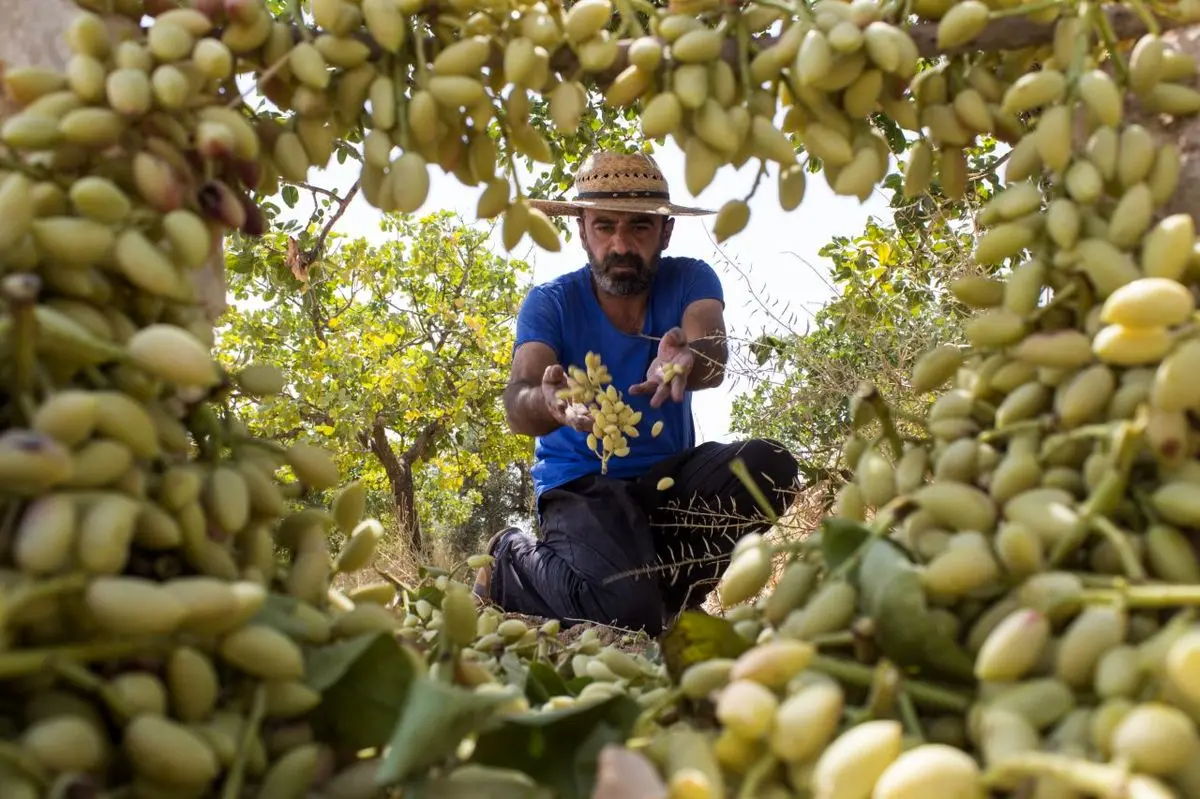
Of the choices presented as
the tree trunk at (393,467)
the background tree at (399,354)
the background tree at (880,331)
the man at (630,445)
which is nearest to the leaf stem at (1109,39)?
Answer: the background tree at (880,331)

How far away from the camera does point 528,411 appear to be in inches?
132

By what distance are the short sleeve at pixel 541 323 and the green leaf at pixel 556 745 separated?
300 cm

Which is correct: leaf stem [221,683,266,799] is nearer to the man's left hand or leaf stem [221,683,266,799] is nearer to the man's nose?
the man's left hand

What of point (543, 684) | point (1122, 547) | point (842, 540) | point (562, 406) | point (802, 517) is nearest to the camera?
point (1122, 547)

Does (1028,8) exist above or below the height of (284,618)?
above

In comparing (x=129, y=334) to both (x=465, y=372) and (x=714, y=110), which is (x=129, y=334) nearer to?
(x=714, y=110)

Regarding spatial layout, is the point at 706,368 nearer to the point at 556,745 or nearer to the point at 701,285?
the point at 701,285

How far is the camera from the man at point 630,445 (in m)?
3.22

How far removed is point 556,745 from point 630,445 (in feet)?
9.92

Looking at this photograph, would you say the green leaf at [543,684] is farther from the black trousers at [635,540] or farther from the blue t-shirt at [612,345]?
the blue t-shirt at [612,345]

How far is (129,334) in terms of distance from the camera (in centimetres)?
62

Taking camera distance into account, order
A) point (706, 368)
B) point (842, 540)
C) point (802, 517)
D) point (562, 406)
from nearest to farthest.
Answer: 1. point (842, 540)
2. point (802, 517)
3. point (562, 406)
4. point (706, 368)

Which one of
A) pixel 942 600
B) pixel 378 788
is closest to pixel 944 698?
pixel 942 600

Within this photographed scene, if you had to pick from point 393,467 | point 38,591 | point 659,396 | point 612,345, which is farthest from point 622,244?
point 393,467
